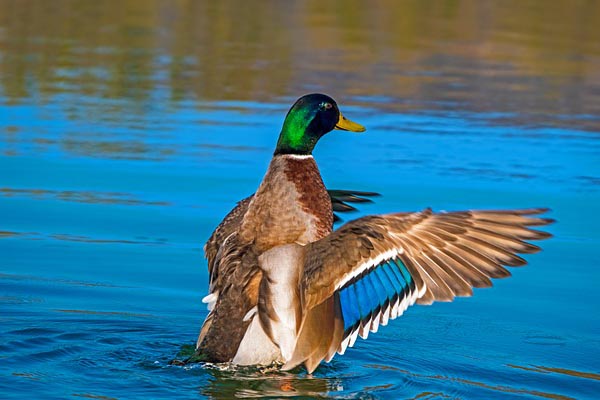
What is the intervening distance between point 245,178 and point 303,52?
24.8 feet

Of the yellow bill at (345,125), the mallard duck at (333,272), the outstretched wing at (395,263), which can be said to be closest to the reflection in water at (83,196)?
the yellow bill at (345,125)

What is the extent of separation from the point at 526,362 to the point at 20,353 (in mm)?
2549

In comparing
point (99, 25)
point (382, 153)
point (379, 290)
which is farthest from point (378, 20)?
point (379, 290)

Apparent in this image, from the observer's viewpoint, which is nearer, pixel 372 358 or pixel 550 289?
pixel 372 358

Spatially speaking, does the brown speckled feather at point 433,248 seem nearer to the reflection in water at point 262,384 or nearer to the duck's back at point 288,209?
the duck's back at point 288,209

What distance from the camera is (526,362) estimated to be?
6324 millimetres

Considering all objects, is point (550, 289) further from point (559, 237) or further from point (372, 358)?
point (372, 358)

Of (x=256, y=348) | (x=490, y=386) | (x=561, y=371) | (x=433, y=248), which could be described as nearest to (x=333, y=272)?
(x=433, y=248)

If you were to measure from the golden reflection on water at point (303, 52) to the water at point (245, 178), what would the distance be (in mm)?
67

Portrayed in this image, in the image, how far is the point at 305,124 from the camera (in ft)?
21.5

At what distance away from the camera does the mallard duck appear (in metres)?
5.62

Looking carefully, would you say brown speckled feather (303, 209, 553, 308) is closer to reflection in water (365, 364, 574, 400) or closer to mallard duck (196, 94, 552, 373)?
mallard duck (196, 94, 552, 373)

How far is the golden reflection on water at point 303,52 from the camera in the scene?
13.6 meters

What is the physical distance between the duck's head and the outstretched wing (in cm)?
87
